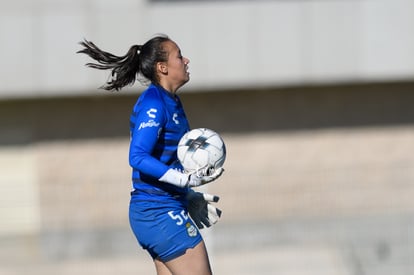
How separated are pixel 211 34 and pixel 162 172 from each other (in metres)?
10.1

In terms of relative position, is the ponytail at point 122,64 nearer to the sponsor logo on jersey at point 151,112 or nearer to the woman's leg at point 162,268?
the sponsor logo on jersey at point 151,112

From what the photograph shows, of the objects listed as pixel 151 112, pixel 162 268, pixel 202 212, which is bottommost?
pixel 162 268

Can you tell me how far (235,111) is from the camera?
643 inches

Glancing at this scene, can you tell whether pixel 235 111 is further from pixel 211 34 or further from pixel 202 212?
pixel 202 212

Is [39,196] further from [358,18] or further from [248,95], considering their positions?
[358,18]

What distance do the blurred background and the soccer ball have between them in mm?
5236

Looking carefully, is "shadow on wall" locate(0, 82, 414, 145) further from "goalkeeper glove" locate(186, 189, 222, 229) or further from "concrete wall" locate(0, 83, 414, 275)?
"goalkeeper glove" locate(186, 189, 222, 229)

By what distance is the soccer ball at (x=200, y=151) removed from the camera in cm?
541

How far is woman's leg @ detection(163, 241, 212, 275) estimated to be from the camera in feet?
18.0

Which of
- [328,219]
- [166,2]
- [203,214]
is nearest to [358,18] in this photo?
[166,2]

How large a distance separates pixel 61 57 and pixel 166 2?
172 centimetres

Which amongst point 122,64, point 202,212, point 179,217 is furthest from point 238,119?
point 179,217

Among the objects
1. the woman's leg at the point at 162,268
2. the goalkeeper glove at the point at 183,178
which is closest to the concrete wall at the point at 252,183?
the woman's leg at the point at 162,268

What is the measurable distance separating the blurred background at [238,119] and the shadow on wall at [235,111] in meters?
0.02
